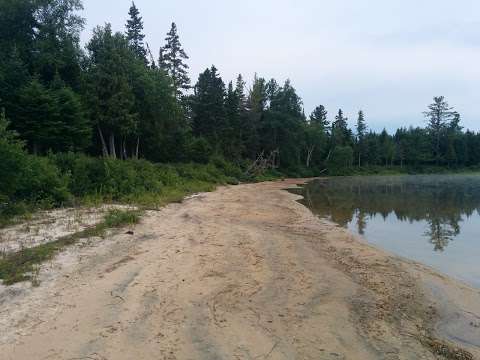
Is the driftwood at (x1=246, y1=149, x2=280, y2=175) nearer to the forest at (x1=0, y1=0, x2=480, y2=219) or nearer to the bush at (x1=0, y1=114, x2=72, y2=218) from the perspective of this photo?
the forest at (x1=0, y1=0, x2=480, y2=219)

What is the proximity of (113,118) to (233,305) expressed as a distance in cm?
2765

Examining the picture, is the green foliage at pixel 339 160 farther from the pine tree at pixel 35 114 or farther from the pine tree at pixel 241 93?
the pine tree at pixel 35 114

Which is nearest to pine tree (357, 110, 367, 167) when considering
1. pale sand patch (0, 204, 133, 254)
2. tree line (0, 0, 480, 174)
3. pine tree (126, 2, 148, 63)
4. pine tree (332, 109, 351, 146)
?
pine tree (332, 109, 351, 146)

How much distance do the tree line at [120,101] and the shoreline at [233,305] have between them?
1005 cm

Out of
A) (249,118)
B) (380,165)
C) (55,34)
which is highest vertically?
(55,34)

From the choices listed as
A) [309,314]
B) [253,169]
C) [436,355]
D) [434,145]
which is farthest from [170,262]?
[434,145]

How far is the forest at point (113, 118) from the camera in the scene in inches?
695

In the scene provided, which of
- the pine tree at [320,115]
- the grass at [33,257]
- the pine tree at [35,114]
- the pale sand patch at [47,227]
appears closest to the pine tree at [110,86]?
the pine tree at [35,114]

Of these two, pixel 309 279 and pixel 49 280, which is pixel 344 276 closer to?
pixel 309 279

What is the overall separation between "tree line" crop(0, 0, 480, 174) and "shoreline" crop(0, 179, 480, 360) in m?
10.0

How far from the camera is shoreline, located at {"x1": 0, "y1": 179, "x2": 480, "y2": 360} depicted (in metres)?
4.79

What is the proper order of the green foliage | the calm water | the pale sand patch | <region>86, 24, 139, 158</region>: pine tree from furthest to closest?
1. the green foliage
2. <region>86, 24, 139, 158</region>: pine tree
3. the calm water
4. the pale sand patch

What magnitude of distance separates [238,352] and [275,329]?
0.83 meters

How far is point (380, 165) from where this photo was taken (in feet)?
312
